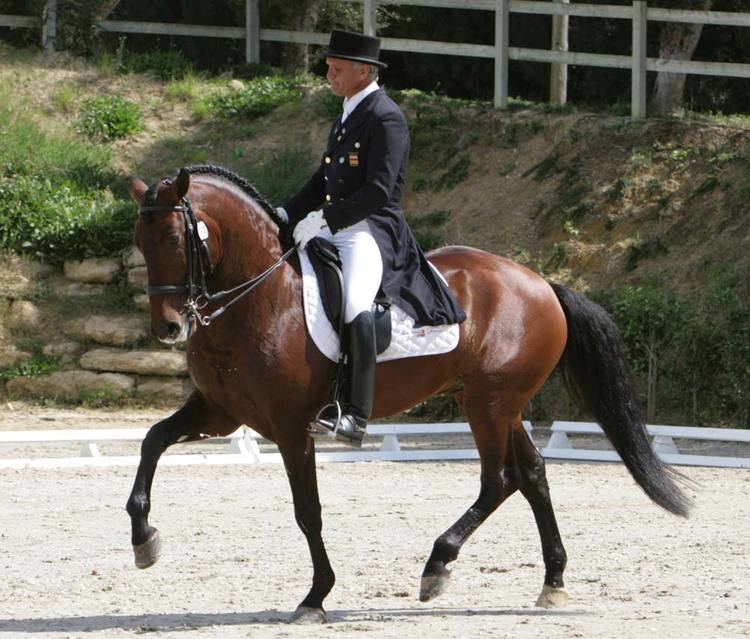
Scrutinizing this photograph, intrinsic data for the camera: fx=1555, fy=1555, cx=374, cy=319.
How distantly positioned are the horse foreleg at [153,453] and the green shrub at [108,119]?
1335 centimetres

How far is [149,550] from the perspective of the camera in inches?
279

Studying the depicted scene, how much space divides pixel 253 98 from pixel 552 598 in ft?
47.1

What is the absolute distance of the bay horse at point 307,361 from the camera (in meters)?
6.92

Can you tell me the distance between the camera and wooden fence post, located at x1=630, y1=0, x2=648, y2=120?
1786 cm

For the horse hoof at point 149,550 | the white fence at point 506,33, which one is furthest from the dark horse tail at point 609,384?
the white fence at point 506,33

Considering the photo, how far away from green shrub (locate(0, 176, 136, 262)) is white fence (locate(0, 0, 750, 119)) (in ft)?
14.5

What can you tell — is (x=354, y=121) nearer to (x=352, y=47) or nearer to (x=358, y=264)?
(x=352, y=47)

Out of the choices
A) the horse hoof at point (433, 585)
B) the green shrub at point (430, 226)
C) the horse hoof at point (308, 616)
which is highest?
the green shrub at point (430, 226)

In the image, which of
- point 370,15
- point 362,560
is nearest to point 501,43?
point 370,15

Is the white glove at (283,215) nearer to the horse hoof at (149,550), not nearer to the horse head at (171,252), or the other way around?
the horse head at (171,252)

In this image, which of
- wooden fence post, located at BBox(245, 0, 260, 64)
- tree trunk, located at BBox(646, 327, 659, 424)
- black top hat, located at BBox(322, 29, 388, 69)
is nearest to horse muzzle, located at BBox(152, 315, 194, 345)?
black top hat, located at BBox(322, 29, 388, 69)

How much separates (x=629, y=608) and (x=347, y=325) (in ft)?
6.19

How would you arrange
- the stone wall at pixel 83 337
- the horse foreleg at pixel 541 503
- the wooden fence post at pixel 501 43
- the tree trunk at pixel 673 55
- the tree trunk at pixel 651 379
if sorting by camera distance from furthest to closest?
the wooden fence post at pixel 501 43
the tree trunk at pixel 673 55
the stone wall at pixel 83 337
the tree trunk at pixel 651 379
the horse foreleg at pixel 541 503

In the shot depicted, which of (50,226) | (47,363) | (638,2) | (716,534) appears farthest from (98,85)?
(716,534)
